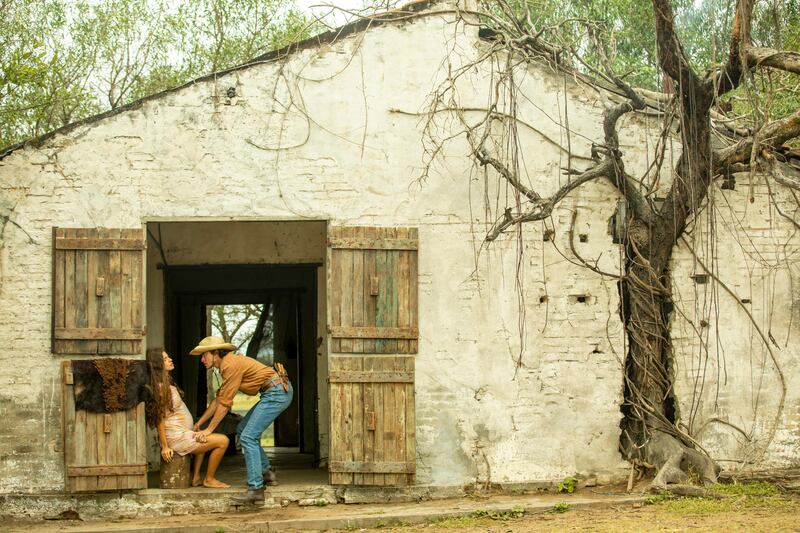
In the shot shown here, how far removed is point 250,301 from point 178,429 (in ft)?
13.6

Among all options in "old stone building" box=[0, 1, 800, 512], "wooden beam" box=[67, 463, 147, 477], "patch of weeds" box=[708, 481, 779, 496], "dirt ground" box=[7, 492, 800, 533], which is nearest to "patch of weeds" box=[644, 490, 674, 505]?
"dirt ground" box=[7, 492, 800, 533]

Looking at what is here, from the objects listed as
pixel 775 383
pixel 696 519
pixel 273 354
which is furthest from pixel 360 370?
pixel 273 354

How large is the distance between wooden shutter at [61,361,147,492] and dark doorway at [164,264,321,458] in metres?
2.88

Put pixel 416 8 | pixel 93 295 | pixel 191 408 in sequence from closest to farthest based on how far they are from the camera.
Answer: pixel 93 295 < pixel 416 8 < pixel 191 408

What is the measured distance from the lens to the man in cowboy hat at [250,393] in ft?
28.5

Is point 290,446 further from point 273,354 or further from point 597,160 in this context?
point 597,160

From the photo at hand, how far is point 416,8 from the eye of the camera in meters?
9.23

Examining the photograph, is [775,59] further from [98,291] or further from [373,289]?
[98,291]

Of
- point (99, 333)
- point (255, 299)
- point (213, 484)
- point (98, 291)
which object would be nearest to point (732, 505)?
point (213, 484)

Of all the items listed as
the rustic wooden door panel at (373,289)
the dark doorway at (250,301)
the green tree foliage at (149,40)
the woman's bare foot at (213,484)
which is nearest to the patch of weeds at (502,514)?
the rustic wooden door panel at (373,289)

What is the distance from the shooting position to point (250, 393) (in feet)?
29.6

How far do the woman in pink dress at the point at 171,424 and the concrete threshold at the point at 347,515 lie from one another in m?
0.57

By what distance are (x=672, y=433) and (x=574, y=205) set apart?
7.08ft

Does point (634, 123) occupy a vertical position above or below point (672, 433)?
above
